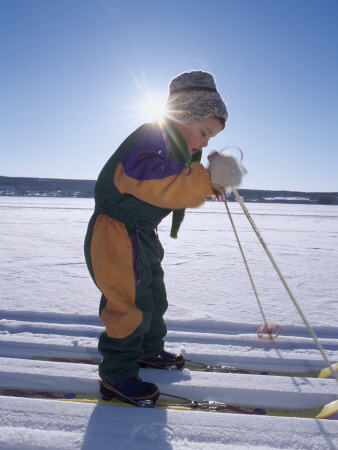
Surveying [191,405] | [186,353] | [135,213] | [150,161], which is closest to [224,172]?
[150,161]

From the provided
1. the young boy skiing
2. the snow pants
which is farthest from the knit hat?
the snow pants

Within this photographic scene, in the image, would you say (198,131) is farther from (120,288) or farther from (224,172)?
(120,288)

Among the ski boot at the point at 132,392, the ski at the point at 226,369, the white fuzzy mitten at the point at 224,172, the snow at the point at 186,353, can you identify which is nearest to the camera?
the snow at the point at 186,353

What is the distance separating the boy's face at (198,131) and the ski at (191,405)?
1118 millimetres

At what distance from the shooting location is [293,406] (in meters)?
1.44

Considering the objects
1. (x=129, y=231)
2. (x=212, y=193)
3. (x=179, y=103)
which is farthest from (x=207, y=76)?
(x=129, y=231)

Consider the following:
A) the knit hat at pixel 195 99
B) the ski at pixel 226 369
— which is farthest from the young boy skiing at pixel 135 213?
the ski at pixel 226 369

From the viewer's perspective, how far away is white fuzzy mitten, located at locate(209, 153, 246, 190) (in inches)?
50.6

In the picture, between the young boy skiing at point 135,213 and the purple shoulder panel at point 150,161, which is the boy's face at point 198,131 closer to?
the young boy skiing at point 135,213

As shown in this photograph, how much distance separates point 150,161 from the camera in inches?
51.0

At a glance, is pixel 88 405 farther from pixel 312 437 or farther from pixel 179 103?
pixel 179 103

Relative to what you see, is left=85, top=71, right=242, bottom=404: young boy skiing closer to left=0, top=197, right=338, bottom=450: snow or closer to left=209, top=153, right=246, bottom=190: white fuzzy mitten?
left=209, top=153, right=246, bottom=190: white fuzzy mitten

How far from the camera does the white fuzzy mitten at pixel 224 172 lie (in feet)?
4.22

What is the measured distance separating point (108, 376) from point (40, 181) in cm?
5857
